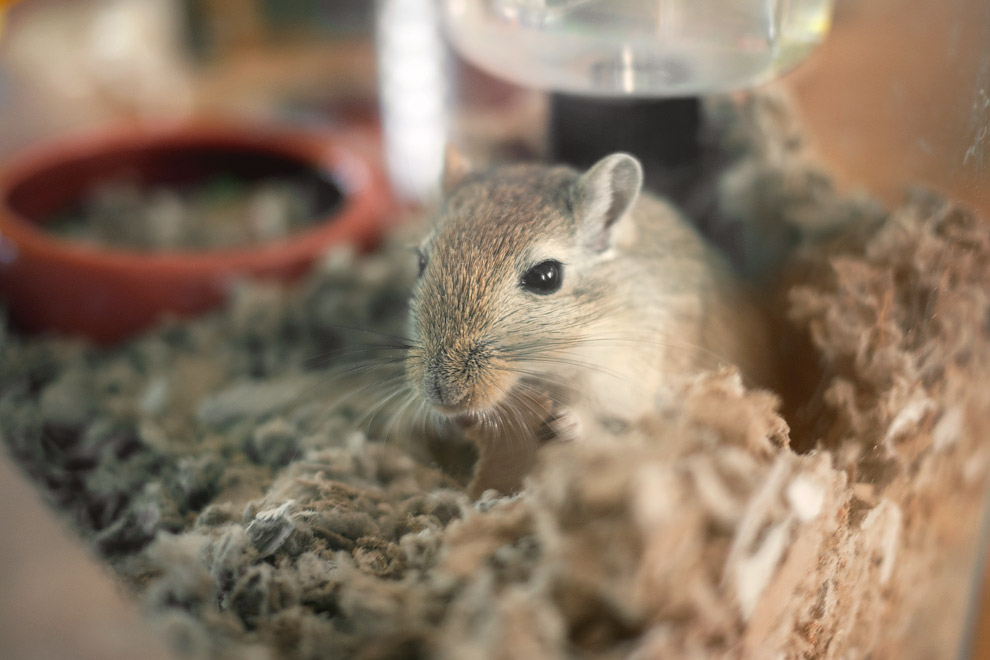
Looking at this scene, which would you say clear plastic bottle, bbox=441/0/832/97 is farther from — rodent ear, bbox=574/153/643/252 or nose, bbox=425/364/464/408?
nose, bbox=425/364/464/408

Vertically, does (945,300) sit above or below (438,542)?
above

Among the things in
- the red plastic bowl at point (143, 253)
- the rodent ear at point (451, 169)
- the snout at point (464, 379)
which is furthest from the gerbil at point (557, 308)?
the red plastic bowl at point (143, 253)

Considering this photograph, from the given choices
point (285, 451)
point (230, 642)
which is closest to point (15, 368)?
point (285, 451)

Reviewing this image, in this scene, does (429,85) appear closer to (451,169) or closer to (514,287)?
(451,169)

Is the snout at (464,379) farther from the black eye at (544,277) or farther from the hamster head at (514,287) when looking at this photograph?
the black eye at (544,277)

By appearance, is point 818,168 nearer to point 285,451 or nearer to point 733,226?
point 733,226

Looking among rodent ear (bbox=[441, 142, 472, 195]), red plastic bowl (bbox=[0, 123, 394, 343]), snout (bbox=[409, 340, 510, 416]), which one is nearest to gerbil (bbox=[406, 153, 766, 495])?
snout (bbox=[409, 340, 510, 416])

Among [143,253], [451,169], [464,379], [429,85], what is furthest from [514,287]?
[429,85]
